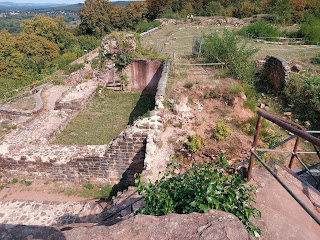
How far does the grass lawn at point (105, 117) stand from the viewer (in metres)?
8.88

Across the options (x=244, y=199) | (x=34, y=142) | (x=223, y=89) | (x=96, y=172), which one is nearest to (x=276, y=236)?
(x=244, y=199)

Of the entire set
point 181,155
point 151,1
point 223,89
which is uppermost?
point 151,1

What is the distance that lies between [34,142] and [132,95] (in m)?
5.94

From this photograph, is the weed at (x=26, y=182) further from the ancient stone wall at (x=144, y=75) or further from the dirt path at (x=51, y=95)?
the ancient stone wall at (x=144, y=75)

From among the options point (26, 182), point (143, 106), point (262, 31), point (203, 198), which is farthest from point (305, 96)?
point (262, 31)

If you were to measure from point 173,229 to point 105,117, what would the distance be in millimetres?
8699

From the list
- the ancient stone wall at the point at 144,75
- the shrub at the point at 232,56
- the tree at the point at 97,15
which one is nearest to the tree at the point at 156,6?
the tree at the point at 97,15

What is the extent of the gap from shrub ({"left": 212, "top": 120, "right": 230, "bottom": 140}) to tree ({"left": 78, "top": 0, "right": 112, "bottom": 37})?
37.8m

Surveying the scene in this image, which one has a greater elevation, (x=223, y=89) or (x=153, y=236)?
(x=153, y=236)

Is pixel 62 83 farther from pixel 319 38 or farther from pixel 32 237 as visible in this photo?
pixel 319 38

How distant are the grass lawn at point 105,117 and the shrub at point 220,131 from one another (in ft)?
7.79

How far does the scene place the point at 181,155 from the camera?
6480 mm

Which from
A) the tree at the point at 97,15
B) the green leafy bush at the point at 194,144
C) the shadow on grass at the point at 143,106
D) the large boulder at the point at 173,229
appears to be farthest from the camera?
the tree at the point at 97,15

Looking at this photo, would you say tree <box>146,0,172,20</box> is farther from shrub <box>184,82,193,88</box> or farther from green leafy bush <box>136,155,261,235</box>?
green leafy bush <box>136,155,261,235</box>
